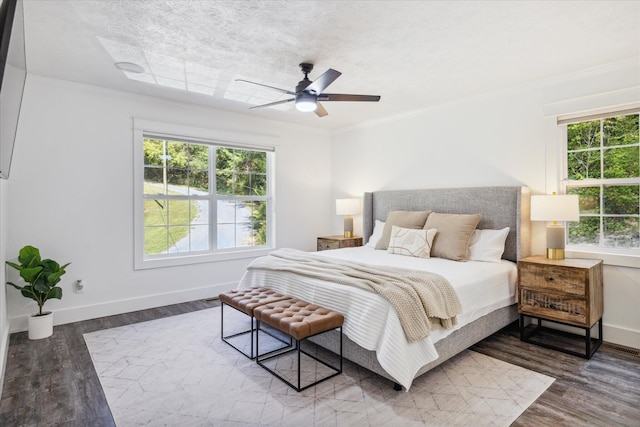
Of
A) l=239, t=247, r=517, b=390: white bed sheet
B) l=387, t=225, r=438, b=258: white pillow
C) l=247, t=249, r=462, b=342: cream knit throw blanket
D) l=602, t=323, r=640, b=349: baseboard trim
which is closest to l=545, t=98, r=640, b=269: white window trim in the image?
l=602, t=323, r=640, b=349: baseboard trim

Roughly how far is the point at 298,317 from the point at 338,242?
2687 mm

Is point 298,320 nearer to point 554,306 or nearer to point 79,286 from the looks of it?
point 554,306

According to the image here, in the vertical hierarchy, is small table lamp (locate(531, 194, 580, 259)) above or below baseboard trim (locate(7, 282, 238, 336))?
above

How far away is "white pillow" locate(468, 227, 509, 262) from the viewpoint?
137 inches

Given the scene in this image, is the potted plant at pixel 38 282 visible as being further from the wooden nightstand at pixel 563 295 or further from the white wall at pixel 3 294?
the wooden nightstand at pixel 563 295

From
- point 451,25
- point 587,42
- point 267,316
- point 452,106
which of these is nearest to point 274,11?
point 451,25

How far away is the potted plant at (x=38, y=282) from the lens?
122 inches

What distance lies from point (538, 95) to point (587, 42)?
87 centimetres

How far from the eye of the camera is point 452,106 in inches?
169

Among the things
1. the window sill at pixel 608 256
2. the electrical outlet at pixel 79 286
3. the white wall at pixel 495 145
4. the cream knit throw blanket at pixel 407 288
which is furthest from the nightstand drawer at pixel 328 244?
the electrical outlet at pixel 79 286

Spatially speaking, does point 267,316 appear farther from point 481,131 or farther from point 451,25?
point 481,131

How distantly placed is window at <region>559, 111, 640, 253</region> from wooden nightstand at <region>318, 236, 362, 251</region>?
2.66 meters

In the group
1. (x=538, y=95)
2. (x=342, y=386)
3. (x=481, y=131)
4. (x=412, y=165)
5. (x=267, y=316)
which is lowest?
(x=342, y=386)

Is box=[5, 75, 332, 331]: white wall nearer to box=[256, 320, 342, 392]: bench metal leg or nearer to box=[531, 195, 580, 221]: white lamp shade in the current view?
box=[256, 320, 342, 392]: bench metal leg
